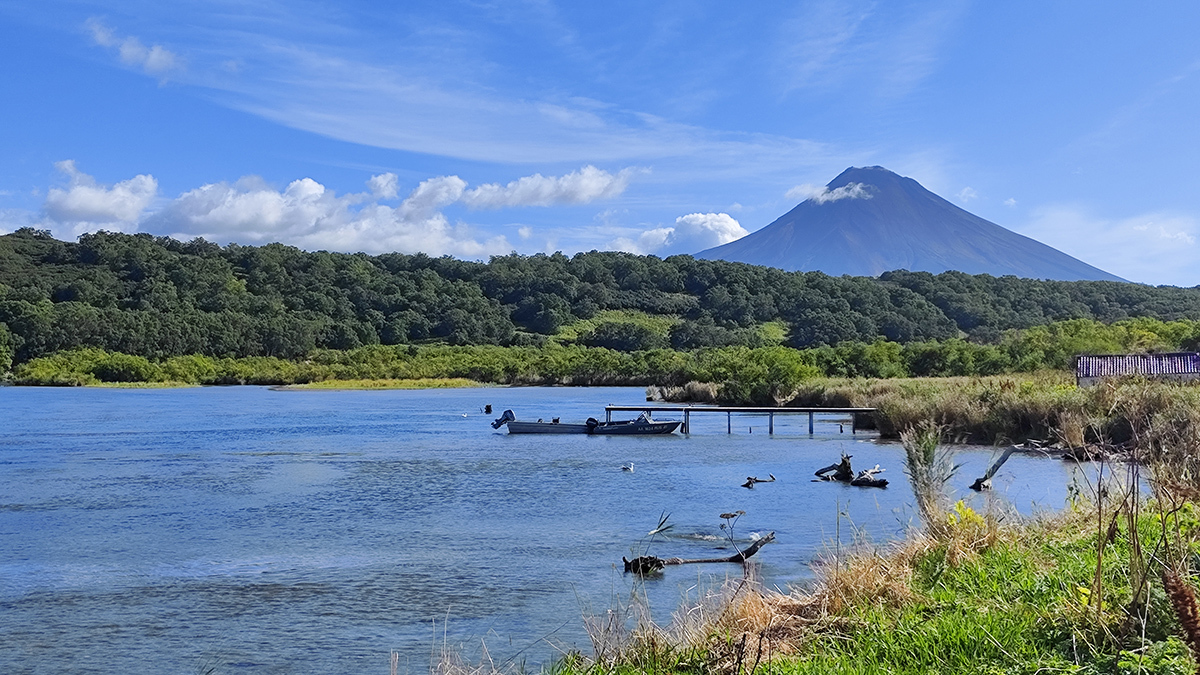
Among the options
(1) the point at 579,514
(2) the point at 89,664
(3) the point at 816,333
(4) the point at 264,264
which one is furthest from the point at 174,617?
(4) the point at 264,264

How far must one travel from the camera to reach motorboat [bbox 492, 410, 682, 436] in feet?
145

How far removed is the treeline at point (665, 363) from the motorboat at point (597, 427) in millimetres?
12993

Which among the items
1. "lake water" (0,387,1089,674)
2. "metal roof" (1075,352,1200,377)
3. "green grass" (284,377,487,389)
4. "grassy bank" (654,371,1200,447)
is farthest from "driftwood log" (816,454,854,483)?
"green grass" (284,377,487,389)

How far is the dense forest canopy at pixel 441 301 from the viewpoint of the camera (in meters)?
124

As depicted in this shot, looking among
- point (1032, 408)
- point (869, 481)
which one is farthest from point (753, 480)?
point (1032, 408)

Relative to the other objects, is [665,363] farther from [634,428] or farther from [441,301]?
[441,301]

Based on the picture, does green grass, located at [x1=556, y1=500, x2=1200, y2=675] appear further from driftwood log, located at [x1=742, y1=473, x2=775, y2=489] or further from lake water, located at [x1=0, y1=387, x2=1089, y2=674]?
driftwood log, located at [x1=742, y1=473, x2=775, y2=489]

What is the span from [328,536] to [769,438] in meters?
26.1

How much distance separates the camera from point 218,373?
366 ft

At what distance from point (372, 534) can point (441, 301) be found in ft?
437

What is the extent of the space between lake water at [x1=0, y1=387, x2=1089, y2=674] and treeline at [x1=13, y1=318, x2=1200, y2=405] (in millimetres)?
21422

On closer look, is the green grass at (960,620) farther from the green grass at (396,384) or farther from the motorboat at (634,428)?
the green grass at (396,384)

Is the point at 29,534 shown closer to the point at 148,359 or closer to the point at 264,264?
the point at 148,359

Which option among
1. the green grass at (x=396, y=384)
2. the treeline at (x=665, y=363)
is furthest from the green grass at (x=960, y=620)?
the green grass at (x=396, y=384)
